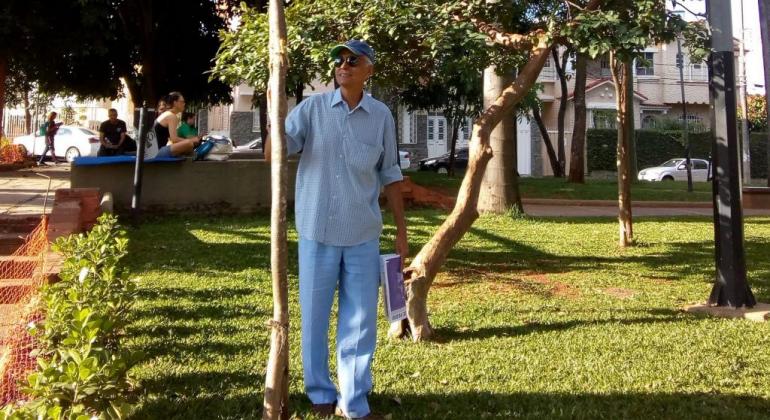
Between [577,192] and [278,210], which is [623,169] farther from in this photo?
[577,192]

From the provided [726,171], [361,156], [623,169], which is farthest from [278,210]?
[623,169]

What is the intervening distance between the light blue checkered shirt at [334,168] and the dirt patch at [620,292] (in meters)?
4.16

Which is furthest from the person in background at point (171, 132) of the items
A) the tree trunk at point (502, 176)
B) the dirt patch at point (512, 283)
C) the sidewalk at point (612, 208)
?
the sidewalk at point (612, 208)

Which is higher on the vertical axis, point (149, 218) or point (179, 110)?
point (179, 110)

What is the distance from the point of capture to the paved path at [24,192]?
9524mm

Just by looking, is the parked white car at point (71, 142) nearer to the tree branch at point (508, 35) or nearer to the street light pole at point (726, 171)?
the tree branch at point (508, 35)

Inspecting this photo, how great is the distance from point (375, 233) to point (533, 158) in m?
39.2

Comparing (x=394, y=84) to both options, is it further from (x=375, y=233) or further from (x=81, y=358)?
(x=81, y=358)

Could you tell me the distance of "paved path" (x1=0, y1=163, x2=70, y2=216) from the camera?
952 cm

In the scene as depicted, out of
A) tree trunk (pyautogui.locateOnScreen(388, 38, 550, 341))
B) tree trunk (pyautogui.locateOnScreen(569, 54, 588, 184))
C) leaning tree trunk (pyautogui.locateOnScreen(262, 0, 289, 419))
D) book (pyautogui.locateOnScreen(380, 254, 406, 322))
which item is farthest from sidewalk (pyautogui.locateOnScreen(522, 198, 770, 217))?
leaning tree trunk (pyautogui.locateOnScreen(262, 0, 289, 419))

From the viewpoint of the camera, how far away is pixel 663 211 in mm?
16688

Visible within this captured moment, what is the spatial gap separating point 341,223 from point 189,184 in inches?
326

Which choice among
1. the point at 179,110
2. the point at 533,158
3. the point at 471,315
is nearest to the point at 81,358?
the point at 471,315

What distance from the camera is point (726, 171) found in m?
6.52
